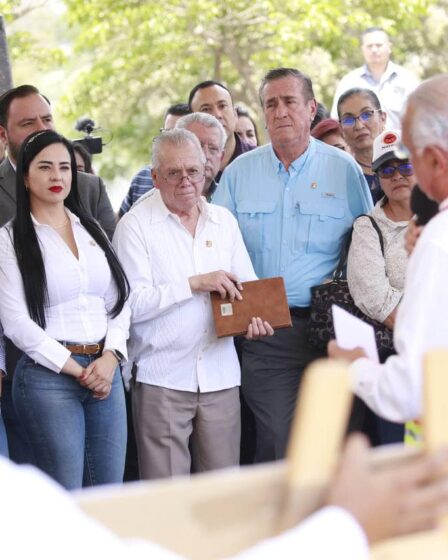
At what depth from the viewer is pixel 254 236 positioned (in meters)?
4.88

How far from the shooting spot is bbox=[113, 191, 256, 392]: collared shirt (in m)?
4.43

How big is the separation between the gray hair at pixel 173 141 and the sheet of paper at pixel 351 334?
2.24m

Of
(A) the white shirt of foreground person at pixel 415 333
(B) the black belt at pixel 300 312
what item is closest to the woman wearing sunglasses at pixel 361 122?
(B) the black belt at pixel 300 312

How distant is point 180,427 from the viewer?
4.52 metres

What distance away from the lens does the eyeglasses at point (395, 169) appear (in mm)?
4496

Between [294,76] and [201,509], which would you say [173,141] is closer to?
[294,76]

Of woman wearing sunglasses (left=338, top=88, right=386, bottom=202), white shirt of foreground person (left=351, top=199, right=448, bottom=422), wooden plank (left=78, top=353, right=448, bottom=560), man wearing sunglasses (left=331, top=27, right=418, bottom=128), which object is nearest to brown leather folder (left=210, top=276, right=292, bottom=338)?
woman wearing sunglasses (left=338, top=88, right=386, bottom=202)

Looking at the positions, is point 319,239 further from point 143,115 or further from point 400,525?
point 143,115

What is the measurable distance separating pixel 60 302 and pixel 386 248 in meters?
1.49

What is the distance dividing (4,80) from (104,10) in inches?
311

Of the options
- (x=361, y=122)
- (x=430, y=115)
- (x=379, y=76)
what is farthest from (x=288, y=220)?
(x=379, y=76)

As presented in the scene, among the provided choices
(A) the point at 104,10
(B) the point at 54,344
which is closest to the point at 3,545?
(B) the point at 54,344

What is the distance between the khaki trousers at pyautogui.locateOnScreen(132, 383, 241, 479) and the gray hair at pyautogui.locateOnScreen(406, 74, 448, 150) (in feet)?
7.53

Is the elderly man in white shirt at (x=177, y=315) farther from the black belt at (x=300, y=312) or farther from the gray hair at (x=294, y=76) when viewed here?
the gray hair at (x=294, y=76)
